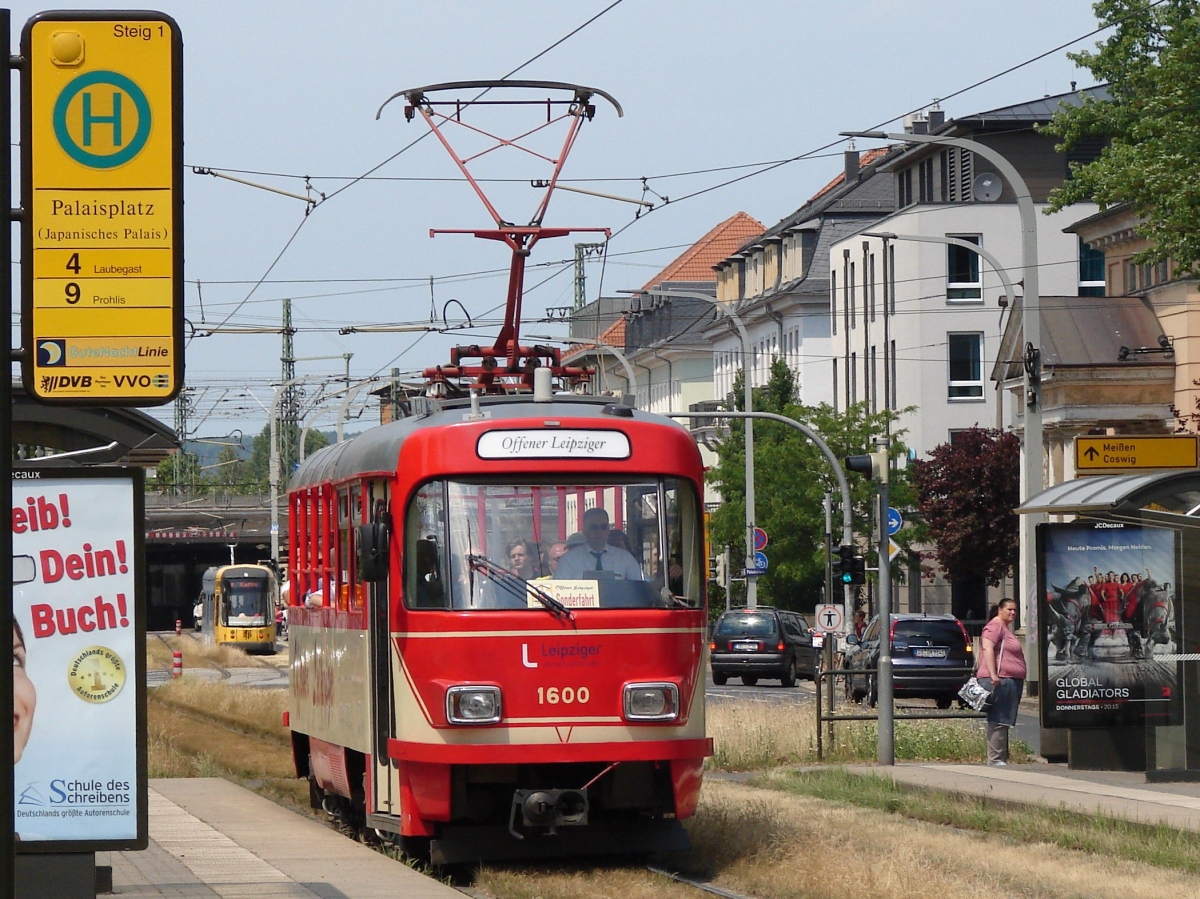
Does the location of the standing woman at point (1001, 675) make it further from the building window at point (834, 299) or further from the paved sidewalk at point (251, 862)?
the building window at point (834, 299)

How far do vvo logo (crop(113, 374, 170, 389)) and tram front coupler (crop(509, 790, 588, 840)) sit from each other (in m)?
6.90

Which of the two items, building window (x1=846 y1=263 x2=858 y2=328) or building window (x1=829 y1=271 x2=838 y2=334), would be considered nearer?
building window (x1=846 y1=263 x2=858 y2=328)

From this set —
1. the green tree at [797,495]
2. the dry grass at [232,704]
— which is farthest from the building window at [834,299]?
the dry grass at [232,704]

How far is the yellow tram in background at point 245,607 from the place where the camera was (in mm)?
69500

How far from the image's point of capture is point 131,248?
6.71 meters

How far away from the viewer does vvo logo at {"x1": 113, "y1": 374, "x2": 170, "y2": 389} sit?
6.69 meters

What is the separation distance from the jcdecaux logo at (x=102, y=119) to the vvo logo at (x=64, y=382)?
693 mm

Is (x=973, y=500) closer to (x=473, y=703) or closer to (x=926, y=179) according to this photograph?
(x=926, y=179)

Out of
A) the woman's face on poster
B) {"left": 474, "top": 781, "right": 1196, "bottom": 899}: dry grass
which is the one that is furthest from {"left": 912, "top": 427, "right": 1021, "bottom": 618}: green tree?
the woman's face on poster

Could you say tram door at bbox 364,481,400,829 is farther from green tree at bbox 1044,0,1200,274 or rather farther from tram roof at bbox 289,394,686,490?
green tree at bbox 1044,0,1200,274

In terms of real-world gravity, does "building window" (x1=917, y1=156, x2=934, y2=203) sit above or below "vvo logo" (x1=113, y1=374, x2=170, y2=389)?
above

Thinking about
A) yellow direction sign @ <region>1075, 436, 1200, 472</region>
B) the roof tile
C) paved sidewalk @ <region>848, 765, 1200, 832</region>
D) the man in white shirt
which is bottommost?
paved sidewalk @ <region>848, 765, 1200, 832</region>

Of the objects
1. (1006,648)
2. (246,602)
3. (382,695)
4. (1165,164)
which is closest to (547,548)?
(382,695)

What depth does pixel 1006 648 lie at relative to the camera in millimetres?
21984
